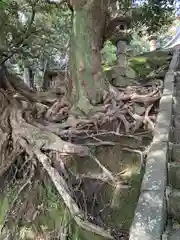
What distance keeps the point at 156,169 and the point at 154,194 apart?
1.00ft

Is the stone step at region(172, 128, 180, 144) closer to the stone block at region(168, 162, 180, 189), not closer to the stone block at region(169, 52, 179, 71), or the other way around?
the stone block at region(168, 162, 180, 189)

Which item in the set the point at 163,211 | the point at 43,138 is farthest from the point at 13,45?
the point at 163,211

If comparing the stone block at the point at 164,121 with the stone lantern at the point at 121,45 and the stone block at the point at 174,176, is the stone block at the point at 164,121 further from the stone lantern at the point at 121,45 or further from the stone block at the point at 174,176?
the stone lantern at the point at 121,45

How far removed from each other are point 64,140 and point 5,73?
6.81 feet

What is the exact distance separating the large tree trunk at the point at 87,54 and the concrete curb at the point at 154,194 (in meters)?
1.64

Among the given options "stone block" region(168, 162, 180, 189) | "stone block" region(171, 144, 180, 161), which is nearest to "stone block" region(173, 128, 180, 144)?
"stone block" region(171, 144, 180, 161)

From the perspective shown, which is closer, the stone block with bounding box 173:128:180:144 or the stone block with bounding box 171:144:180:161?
the stone block with bounding box 171:144:180:161

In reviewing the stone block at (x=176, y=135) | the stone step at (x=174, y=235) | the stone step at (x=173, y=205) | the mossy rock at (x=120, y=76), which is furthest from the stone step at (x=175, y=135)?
the mossy rock at (x=120, y=76)

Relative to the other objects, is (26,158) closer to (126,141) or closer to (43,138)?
(43,138)

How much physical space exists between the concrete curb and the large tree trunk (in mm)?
1639

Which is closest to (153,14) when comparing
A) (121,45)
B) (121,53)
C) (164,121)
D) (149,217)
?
(121,45)

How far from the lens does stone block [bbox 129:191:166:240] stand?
75.0 inches

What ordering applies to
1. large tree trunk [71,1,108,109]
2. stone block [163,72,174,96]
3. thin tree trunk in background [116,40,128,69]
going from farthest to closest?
thin tree trunk in background [116,40,128,69]
large tree trunk [71,1,108,109]
stone block [163,72,174,96]

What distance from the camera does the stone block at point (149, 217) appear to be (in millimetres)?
1904
